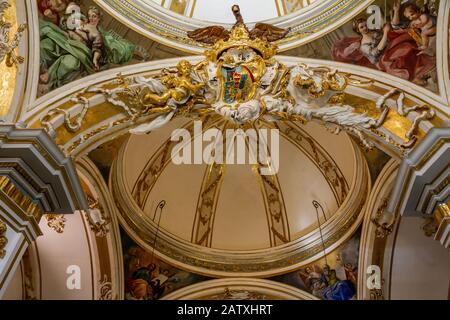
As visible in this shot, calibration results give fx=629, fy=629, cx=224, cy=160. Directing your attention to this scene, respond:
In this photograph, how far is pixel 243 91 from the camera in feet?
31.1

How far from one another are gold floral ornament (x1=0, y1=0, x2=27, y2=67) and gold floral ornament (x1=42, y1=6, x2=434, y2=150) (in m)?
1.06

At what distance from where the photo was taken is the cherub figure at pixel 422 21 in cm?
919

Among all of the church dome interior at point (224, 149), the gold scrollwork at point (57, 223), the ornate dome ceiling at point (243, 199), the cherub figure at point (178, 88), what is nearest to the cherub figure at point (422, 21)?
the church dome interior at point (224, 149)

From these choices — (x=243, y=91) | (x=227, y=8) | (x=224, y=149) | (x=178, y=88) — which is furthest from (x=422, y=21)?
(x=224, y=149)

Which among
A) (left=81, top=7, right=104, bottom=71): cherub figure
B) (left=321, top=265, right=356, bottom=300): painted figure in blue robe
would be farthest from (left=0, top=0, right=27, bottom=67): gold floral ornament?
(left=321, top=265, right=356, bottom=300): painted figure in blue robe

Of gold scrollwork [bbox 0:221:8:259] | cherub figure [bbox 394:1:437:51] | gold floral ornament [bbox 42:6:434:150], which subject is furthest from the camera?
gold floral ornament [bbox 42:6:434:150]

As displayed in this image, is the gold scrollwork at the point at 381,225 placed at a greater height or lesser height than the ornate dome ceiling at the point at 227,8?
lesser

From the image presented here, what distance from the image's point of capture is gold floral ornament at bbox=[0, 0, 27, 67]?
341 inches

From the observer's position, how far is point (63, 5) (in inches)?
366

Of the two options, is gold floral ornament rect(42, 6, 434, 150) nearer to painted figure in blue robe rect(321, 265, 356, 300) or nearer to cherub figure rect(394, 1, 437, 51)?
cherub figure rect(394, 1, 437, 51)

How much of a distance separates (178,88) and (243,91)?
3.21 feet

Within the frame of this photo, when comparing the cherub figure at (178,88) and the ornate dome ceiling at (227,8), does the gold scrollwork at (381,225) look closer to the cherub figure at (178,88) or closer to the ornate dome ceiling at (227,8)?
the ornate dome ceiling at (227,8)

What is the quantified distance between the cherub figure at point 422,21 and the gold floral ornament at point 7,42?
5512 mm
